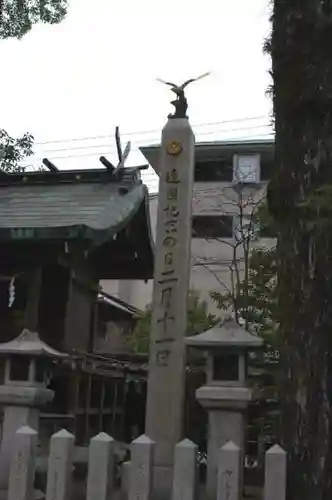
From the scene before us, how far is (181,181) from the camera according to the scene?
7.50 metres

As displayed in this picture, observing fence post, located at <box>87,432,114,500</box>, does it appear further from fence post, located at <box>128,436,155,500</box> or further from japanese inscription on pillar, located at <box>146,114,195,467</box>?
japanese inscription on pillar, located at <box>146,114,195,467</box>

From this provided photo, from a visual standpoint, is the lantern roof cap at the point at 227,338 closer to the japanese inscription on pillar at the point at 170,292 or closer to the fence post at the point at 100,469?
the japanese inscription on pillar at the point at 170,292

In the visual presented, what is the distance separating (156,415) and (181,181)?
2533mm

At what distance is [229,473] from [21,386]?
211 cm

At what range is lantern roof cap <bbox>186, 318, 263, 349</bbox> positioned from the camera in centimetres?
591

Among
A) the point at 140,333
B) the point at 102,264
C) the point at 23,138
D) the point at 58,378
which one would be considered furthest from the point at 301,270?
the point at 140,333

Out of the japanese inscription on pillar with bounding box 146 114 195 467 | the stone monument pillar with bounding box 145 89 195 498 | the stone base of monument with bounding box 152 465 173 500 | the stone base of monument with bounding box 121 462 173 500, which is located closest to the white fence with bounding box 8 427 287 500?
the stone base of monument with bounding box 121 462 173 500

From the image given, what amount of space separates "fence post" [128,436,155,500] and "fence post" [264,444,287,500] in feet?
2.83

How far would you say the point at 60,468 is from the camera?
5.16m

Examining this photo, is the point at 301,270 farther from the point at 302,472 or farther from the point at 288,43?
the point at 288,43

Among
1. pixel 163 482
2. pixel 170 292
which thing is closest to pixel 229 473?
pixel 163 482

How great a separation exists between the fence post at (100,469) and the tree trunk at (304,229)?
132 cm

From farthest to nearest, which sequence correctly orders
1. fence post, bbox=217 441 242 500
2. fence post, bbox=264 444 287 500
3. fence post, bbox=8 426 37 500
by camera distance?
fence post, bbox=8 426 37 500, fence post, bbox=217 441 242 500, fence post, bbox=264 444 287 500

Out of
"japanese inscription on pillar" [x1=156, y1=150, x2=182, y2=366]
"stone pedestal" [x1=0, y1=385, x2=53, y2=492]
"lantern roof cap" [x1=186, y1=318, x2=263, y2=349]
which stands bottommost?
"stone pedestal" [x1=0, y1=385, x2=53, y2=492]
